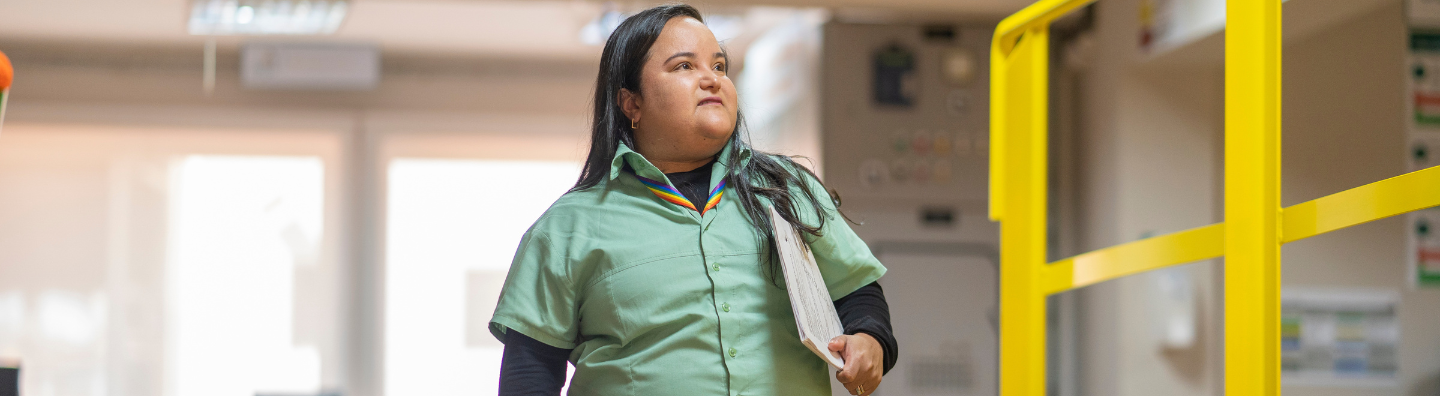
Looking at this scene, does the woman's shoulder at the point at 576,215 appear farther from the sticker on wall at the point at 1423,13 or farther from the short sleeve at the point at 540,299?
the sticker on wall at the point at 1423,13

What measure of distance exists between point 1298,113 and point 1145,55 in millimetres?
799

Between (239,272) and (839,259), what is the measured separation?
486cm

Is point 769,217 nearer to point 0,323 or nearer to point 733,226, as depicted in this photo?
point 733,226

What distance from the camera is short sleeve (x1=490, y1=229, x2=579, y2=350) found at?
1228mm

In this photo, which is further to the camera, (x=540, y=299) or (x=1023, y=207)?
(x=1023, y=207)

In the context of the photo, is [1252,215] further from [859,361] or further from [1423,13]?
[1423,13]

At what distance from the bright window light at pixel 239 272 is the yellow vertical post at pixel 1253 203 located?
5.02 m

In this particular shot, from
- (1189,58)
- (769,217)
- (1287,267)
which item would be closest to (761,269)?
(769,217)

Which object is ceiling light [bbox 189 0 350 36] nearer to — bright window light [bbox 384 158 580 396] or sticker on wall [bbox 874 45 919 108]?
bright window light [bbox 384 158 580 396]

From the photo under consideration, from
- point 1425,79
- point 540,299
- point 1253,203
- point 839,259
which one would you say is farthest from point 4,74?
point 1425,79

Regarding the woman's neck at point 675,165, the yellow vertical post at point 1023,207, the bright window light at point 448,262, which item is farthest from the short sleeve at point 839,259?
the bright window light at point 448,262

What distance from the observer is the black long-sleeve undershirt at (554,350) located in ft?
4.02

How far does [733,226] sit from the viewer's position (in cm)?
128

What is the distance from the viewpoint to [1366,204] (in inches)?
43.4
